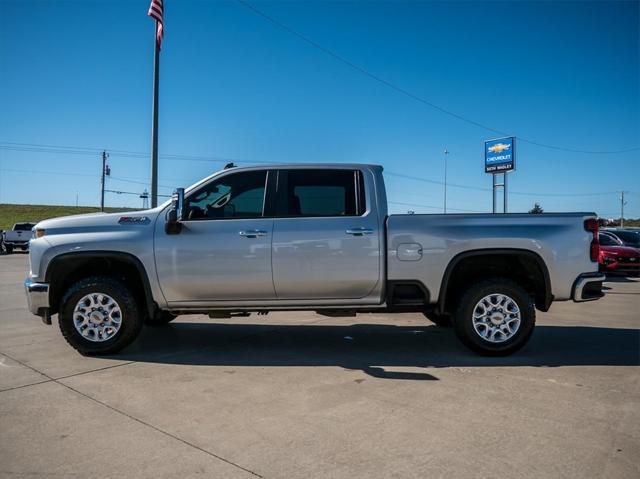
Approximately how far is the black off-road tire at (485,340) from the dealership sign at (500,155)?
25438mm

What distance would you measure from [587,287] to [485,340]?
1221mm

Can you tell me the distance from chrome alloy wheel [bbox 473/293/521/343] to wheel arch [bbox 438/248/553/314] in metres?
0.39

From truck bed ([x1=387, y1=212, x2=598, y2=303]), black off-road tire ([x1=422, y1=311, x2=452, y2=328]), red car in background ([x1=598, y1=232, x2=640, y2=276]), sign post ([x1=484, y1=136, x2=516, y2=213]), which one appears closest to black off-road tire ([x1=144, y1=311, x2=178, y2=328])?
truck bed ([x1=387, y1=212, x2=598, y2=303])

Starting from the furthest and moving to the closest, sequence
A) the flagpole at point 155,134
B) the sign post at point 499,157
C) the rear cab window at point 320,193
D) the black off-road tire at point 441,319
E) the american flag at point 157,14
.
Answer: the sign post at point 499,157 → the american flag at point 157,14 → the flagpole at point 155,134 → the black off-road tire at point 441,319 → the rear cab window at point 320,193

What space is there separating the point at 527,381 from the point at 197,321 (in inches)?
193

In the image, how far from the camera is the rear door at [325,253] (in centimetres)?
508

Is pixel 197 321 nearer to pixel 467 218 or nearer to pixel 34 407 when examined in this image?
pixel 34 407

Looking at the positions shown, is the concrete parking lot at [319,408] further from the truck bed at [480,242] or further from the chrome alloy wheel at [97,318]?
the truck bed at [480,242]

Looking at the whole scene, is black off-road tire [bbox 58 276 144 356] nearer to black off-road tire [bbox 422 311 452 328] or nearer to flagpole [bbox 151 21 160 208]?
black off-road tire [bbox 422 311 452 328]

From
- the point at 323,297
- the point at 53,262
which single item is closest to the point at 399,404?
the point at 323,297

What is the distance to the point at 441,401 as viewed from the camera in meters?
3.82

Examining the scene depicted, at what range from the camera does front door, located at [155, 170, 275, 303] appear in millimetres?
5094

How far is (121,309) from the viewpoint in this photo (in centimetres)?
514

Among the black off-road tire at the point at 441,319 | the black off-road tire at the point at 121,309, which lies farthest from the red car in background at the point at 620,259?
the black off-road tire at the point at 121,309
